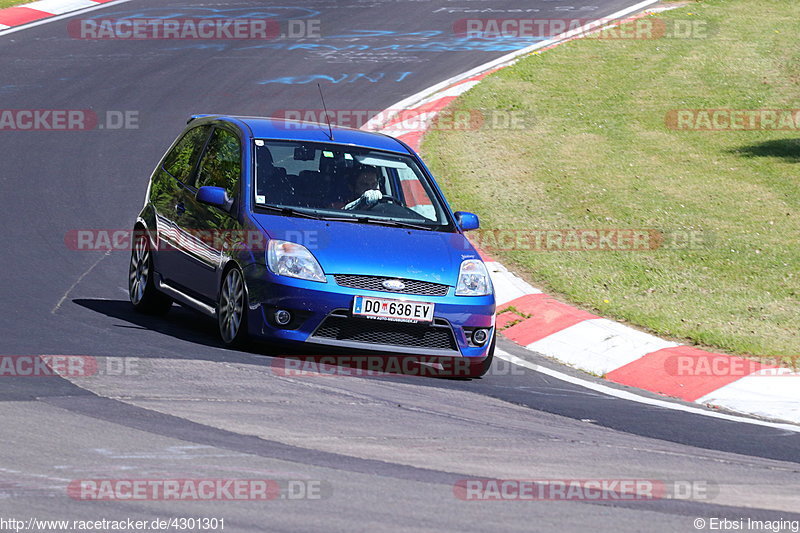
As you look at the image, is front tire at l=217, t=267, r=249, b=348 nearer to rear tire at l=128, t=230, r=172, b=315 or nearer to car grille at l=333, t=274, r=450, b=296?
car grille at l=333, t=274, r=450, b=296

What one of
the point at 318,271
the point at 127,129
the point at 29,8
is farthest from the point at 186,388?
the point at 29,8

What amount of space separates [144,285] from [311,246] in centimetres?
226

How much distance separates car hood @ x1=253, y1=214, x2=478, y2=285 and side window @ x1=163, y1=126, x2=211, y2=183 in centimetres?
154

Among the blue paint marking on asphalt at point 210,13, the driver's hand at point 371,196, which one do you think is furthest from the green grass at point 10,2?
the driver's hand at point 371,196

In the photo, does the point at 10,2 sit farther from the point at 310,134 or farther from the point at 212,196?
the point at 212,196

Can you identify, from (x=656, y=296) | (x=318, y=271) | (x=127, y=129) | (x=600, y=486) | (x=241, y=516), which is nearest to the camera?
(x=241, y=516)

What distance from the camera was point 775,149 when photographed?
17.3 metres

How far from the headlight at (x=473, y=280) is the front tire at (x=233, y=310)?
5.05 feet

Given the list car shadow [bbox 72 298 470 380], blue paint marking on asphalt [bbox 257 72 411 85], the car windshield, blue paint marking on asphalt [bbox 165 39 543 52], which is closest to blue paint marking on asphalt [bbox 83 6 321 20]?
blue paint marking on asphalt [bbox 165 39 543 52]

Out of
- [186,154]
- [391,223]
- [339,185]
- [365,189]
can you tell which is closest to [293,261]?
[391,223]

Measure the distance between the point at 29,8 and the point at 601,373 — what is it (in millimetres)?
17820

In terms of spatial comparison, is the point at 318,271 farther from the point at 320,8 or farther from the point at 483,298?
the point at 320,8

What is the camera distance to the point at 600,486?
6.05 meters

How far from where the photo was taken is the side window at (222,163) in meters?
9.79
